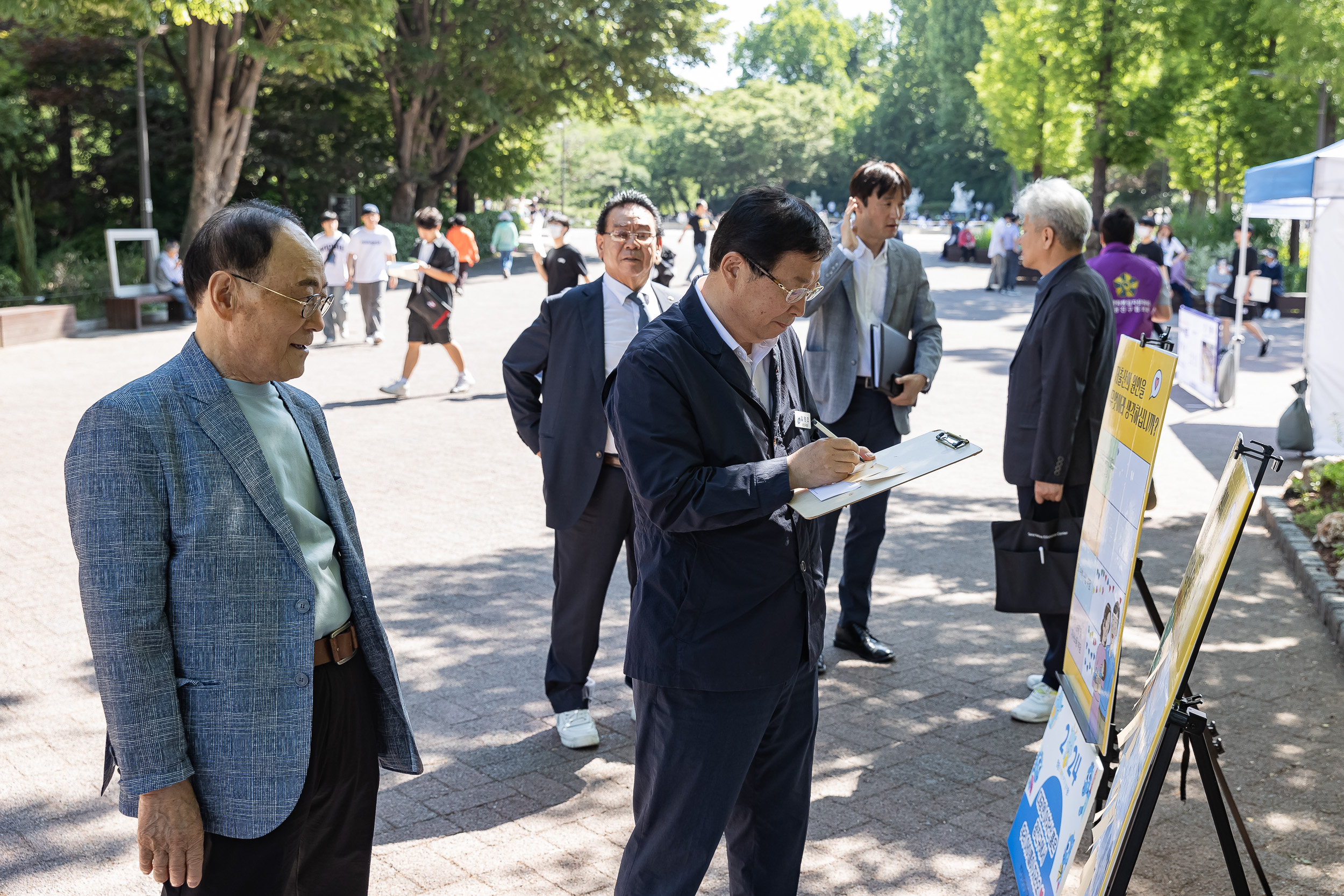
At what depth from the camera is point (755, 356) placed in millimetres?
2834

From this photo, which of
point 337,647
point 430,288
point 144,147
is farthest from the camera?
point 144,147

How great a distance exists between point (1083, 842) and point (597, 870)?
166cm

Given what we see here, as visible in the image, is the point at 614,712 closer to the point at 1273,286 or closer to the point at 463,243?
the point at 463,243

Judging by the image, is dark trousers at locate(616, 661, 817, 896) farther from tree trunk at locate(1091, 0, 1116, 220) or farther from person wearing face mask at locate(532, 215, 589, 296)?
tree trunk at locate(1091, 0, 1116, 220)

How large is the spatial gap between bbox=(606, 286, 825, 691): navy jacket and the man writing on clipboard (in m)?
2.62

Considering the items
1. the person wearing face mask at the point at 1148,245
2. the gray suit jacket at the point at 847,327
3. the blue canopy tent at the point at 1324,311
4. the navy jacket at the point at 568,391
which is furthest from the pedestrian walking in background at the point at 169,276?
the navy jacket at the point at 568,391

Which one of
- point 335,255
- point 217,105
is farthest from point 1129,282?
point 217,105

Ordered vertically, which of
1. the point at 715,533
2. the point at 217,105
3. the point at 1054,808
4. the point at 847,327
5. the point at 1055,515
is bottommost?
the point at 1054,808

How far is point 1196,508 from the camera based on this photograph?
869 cm

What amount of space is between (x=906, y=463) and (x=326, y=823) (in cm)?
153

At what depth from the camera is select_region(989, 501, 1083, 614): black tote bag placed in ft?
15.2

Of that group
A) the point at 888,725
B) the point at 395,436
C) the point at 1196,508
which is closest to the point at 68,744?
the point at 888,725

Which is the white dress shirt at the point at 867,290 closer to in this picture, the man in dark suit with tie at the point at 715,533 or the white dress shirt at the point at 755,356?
the white dress shirt at the point at 755,356

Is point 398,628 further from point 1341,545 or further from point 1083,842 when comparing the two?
point 1341,545
